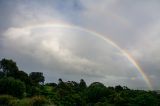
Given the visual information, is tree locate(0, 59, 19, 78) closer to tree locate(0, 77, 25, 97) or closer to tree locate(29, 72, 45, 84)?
tree locate(0, 77, 25, 97)

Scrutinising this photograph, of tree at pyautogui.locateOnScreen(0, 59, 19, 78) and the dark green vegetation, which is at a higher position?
tree at pyautogui.locateOnScreen(0, 59, 19, 78)

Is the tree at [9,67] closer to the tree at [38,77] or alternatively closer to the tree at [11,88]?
the tree at [11,88]

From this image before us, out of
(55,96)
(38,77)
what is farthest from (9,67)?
(38,77)

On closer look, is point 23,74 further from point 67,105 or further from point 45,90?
point 67,105

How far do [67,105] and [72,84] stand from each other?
33415 millimetres

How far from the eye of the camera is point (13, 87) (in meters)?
75.4

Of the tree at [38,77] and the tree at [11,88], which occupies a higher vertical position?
the tree at [38,77]

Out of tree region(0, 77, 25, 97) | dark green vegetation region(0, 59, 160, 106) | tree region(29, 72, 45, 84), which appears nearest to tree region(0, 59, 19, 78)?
dark green vegetation region(0, 59, 160, 106)

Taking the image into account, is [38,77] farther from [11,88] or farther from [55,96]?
[11,88]

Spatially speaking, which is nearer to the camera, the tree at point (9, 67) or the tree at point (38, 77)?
the tree at point (9, 67)

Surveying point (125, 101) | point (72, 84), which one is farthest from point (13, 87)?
point (72, 84)

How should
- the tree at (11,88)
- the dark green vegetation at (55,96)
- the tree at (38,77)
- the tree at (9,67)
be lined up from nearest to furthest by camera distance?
the dark green vegetation at (55,96), the tree at (11,88), the tree at (9,67), the tree at (38,77)

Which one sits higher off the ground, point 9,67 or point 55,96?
point 9,67

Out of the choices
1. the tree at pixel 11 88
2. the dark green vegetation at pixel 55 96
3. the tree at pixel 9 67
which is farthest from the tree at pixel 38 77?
the tree at pixel 11 88
